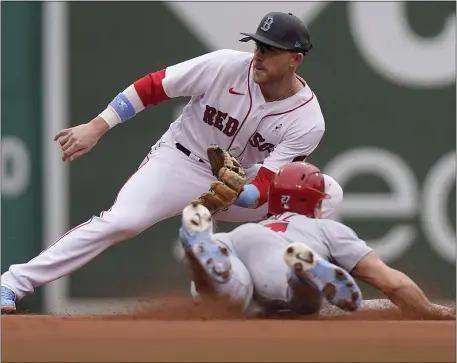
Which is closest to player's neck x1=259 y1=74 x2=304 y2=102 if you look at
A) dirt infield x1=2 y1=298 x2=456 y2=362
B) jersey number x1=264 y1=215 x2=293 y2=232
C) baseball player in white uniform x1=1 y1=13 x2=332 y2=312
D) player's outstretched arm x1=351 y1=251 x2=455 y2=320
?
baseball player in white uniform x1=1 y1=13 x2=332 y2=312

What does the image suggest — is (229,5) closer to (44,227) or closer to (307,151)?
(44,227)

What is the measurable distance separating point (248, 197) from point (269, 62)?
27.6 inches

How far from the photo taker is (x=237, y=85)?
17.2 ft

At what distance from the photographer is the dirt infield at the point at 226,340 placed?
3.27 metres

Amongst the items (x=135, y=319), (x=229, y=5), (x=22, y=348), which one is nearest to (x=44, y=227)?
(x=229, y=5)

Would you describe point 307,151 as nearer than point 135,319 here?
No

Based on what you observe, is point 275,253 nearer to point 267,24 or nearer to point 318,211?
point 318,211

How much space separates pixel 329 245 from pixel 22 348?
1.40 meters

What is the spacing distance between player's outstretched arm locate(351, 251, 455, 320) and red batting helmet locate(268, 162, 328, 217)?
331 mm

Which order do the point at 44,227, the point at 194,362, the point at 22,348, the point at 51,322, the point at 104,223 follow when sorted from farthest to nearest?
the point at 44,227, the point at 104,223, the point at 51,322, the point at 22,348, the point at 194,362

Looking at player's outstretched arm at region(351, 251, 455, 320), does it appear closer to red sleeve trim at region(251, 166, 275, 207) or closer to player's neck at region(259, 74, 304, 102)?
red sleeve trim at region(251, 166, 275, 207)

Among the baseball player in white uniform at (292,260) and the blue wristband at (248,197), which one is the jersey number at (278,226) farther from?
the blue wristband at (248,197)

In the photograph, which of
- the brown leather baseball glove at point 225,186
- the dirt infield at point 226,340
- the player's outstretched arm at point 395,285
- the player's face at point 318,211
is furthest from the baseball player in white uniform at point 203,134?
the dirt infield at point 226,340

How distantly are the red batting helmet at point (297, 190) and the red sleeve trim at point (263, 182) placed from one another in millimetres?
461
